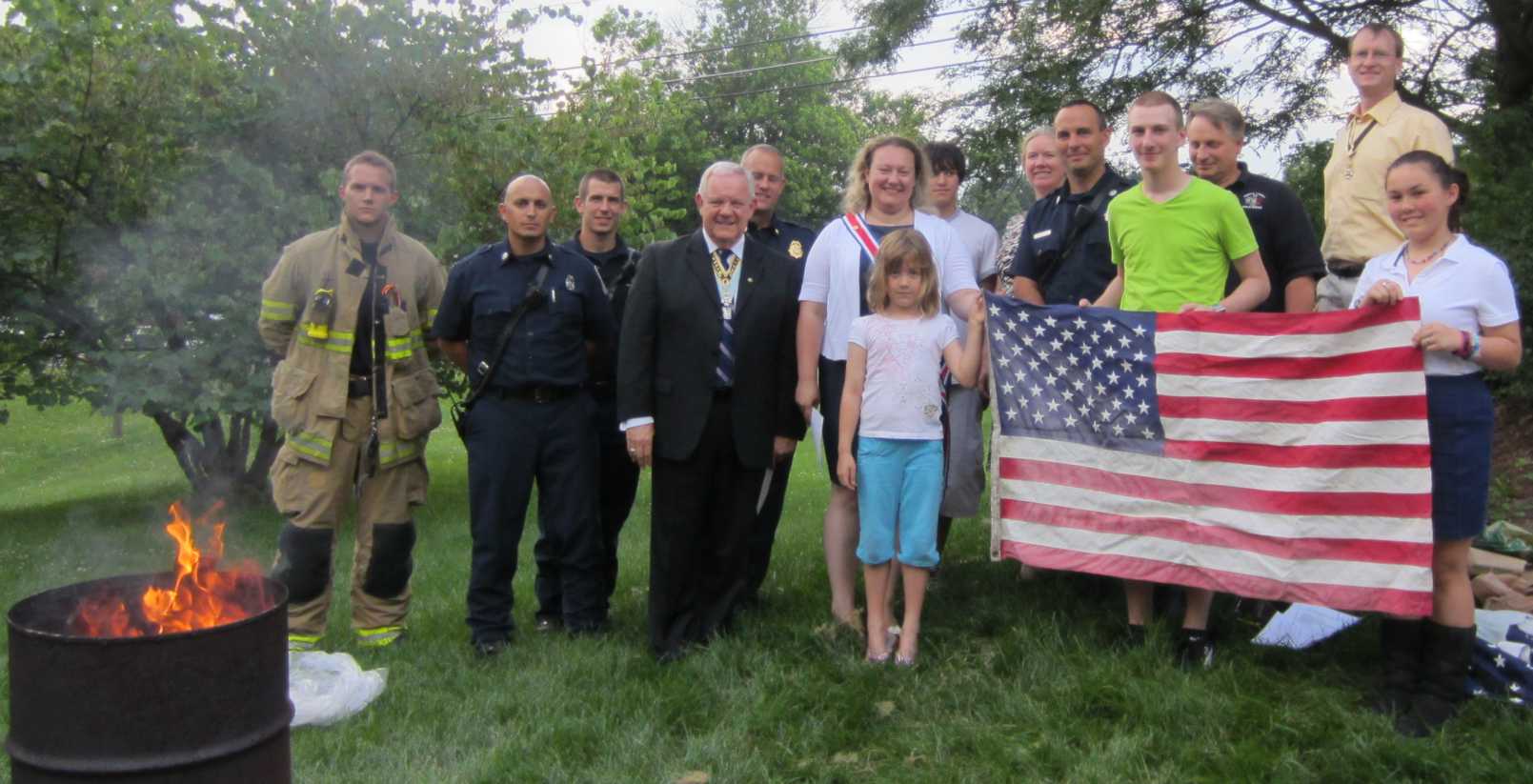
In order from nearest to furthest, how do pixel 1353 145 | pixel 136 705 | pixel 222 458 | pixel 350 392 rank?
1. pixel 136 705
2. pixel 1353 145
3. pixel 350 392
4. pixel 222 458

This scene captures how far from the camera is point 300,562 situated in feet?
17.8

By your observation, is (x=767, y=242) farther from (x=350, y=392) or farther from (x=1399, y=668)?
(x=1399, y=668)

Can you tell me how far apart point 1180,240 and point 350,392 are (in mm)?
3580

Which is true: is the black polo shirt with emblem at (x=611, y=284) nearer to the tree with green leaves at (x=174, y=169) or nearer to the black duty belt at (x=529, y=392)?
the black duty belt at (x=529, y=392)

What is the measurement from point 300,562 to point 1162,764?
12.2ft

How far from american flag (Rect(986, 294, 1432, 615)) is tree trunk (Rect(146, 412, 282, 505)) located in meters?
8.45

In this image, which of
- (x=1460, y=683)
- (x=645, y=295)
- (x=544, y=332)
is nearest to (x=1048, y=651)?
(x=1460, y=683)

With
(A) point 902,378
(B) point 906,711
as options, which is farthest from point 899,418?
(B) point 906,711

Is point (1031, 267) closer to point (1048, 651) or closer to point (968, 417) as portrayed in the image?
point (968, 417)

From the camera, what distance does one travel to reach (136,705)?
2812mm

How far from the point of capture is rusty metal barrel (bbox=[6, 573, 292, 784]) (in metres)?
2.80

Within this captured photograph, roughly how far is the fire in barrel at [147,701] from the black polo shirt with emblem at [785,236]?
3.60 m

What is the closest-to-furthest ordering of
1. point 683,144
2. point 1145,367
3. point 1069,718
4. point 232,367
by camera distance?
point 1069,718, point 1145,367, point 232,367, point 683,144

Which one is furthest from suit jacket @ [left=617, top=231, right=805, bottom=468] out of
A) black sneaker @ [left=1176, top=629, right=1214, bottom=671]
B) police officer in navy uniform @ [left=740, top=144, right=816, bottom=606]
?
black sneaker @ [left=1176, top=629, right=1214, bottom=671]
